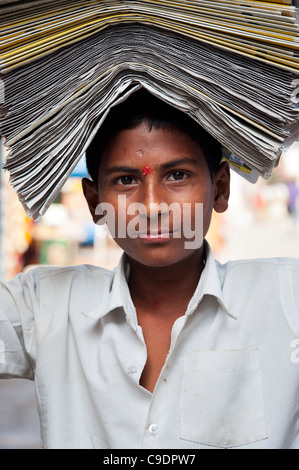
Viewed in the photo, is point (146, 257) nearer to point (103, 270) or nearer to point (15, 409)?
point (103, 270)

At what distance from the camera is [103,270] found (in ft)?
6.52

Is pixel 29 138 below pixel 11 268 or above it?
above

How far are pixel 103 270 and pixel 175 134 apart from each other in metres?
0.54

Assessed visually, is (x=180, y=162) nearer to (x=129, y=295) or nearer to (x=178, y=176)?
(x=178, y=176)

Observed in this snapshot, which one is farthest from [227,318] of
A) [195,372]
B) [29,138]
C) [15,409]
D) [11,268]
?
[11,268]

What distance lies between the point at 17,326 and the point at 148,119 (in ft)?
2.27

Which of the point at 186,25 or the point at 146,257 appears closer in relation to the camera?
the point at 186,25

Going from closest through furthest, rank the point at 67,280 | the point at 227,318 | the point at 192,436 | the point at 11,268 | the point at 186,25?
1. the point at 186,25
2. the point at 192,436
3. the point at 227,318
4. the point at 67,280
5. the point at 11,268

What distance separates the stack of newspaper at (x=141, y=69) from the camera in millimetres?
1439

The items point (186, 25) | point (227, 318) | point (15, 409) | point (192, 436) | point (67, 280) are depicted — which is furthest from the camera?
point (15, 409)

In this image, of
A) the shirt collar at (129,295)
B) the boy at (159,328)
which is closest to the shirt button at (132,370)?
the boy at (159,328)

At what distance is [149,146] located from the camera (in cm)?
165

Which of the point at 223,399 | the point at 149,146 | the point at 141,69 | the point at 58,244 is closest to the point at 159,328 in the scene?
the point at 223,399

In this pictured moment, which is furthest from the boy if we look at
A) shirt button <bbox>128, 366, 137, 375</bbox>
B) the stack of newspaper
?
the stack of newspaper
